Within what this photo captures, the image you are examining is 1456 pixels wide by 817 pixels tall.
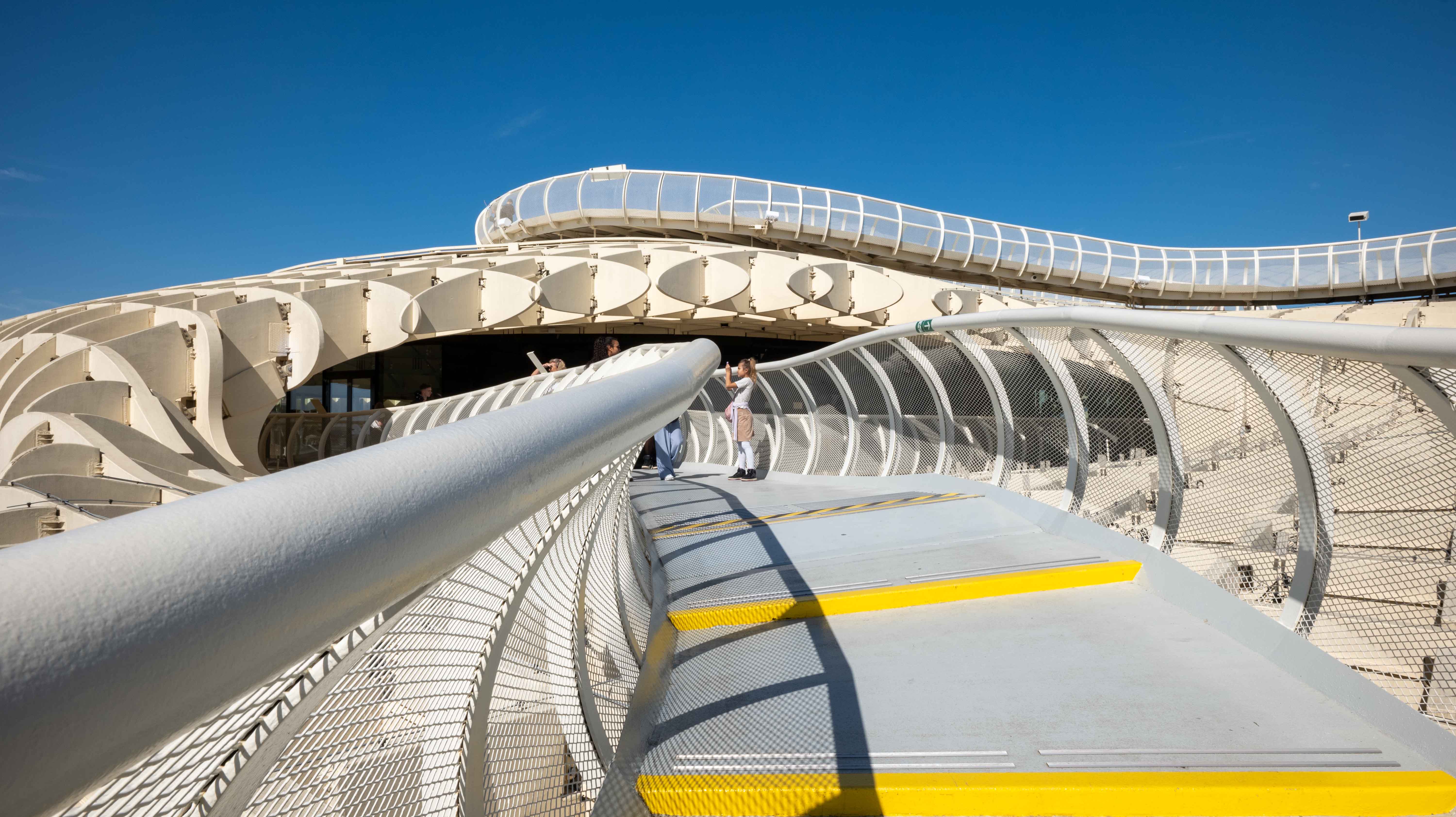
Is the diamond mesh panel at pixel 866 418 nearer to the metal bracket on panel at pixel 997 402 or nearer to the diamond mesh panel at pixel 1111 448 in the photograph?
the metal bracket on panel at pixel 997 402

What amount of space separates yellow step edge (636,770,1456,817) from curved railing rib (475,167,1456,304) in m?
25.6

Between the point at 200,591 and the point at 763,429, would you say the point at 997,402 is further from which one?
the point at 763,429

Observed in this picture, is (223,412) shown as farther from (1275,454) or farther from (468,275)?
(1275,454)

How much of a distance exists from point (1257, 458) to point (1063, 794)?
2.17 m

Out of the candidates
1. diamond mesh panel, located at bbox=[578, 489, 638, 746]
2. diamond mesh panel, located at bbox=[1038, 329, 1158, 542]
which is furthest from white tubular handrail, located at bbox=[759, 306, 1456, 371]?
diamond mesh panel, located at bbox=[578, 489, 638, 746]

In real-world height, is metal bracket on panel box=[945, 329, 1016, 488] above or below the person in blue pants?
above

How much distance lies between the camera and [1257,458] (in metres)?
3.62

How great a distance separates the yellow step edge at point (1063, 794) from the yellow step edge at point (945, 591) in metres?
1.40

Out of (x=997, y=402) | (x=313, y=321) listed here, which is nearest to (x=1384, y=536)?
(x=997, y=402)

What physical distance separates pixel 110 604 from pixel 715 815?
6.74 ft

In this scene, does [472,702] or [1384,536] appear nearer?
[472,702]

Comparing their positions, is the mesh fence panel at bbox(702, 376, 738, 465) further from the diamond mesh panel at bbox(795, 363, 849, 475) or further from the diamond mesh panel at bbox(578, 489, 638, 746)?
the diamond mesh panel at bbox(578, 489, 638, 746)

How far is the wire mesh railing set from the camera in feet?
8.77

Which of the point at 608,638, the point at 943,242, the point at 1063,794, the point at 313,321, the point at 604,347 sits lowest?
the point at 1063,794
